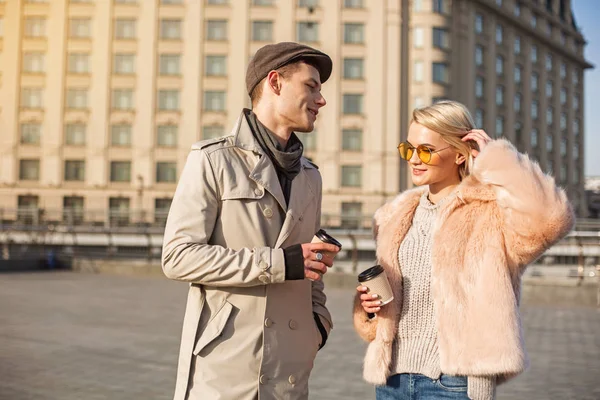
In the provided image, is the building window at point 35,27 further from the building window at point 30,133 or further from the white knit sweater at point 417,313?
the white knit sweater at point 417,313

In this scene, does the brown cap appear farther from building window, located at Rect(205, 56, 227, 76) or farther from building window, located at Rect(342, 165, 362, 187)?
building window, located at Rect(205, 56, 227, 76)

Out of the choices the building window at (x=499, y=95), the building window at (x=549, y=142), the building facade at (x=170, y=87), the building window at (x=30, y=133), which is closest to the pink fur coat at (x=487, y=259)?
the building facade at (x=170, y=87)

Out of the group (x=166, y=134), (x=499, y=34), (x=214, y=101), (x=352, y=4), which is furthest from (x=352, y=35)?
(x=499, y=34)

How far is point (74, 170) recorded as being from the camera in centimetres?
5266

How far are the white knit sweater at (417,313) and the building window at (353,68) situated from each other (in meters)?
51.3

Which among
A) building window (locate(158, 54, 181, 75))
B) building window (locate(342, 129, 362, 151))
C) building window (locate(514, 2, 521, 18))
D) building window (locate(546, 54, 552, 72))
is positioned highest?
building window (locate(514, 2, 521, 18))

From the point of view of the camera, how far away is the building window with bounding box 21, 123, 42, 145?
53562mm

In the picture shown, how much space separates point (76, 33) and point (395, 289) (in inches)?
2196

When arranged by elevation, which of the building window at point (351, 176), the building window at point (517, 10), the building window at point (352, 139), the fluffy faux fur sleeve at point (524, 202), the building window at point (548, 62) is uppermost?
the building window at point (517, 10)

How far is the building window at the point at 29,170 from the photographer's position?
5244cm

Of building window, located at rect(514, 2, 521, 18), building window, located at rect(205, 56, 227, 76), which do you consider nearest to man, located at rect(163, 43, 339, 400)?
building window, located at rect(205, 56, 227, 76)

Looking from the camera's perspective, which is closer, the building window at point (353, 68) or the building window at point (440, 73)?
the building window at point (353, 68)

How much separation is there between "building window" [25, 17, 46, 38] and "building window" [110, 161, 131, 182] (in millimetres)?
12011

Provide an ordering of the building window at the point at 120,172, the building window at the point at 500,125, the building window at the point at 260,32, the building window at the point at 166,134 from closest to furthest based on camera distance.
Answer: the building window at the point at 120,172 < the building window at the point at 166,134 < the building window at the point at 260,32 < the building window at the point at 500,125
